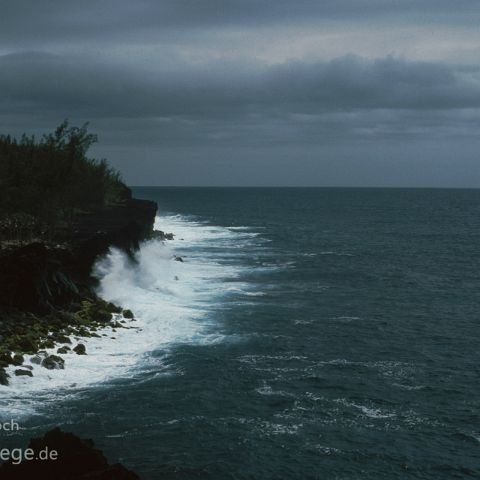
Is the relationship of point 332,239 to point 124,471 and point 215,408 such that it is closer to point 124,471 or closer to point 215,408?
point 215,408

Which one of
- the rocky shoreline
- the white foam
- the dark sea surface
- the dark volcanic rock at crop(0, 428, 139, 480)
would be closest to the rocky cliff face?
the rocky shoreline

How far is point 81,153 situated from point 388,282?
39643mm

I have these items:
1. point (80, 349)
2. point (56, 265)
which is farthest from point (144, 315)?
point (80, 349)

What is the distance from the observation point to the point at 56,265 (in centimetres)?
5556

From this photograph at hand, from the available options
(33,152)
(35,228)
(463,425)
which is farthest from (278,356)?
(33,152)

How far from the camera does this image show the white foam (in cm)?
3838

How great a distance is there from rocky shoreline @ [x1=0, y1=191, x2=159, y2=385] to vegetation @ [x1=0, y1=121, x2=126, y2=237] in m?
3.18

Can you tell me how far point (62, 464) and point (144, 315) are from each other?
3310cm

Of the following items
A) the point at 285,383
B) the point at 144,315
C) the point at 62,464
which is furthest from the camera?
the point at 144,315

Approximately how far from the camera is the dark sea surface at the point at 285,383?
30734 mm

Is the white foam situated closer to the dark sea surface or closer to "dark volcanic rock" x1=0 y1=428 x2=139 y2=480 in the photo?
the dark sea surface

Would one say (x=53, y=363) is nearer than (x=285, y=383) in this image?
No

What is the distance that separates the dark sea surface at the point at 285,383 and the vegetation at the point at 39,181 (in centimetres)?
834

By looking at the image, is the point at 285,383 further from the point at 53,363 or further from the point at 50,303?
the point at 50,303
